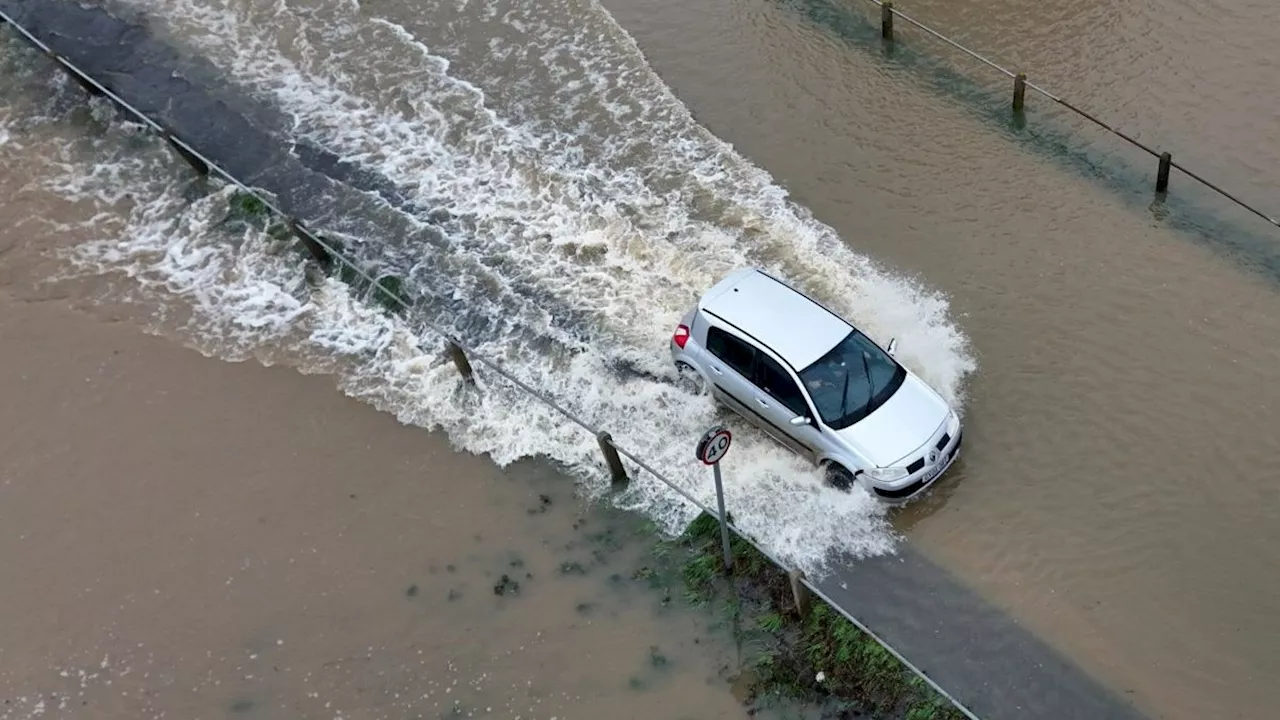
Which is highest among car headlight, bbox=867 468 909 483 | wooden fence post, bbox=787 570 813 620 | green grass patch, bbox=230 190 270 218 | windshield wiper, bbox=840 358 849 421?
windshield wiper, bbox=840 358 849 421

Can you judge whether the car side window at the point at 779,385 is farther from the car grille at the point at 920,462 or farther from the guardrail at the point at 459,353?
the guardrail at the point at 459,353

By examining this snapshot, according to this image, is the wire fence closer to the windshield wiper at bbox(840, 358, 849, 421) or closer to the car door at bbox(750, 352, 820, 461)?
the windshield wiper at bbox(840, 358, 849, 421)

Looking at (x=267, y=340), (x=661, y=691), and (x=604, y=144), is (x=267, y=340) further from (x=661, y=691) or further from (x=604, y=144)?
(x=661, y=691)

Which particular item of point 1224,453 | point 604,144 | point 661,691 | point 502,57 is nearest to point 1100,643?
point 1224,453

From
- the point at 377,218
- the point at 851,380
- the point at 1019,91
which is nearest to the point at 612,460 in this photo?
the point at 851,380

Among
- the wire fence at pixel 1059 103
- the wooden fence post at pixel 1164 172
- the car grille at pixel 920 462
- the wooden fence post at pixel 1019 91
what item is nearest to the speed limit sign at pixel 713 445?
the car grille at pixel 920 462

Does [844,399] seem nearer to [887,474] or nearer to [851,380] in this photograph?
[851,380]

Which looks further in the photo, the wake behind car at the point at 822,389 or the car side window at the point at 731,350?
the car side window at the point at 731,350

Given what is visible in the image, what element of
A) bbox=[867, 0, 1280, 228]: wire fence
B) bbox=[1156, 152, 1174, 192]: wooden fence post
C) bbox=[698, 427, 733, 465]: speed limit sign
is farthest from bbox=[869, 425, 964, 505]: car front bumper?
bbox=[1156, 152, 1174, 192]: wooden fence post
